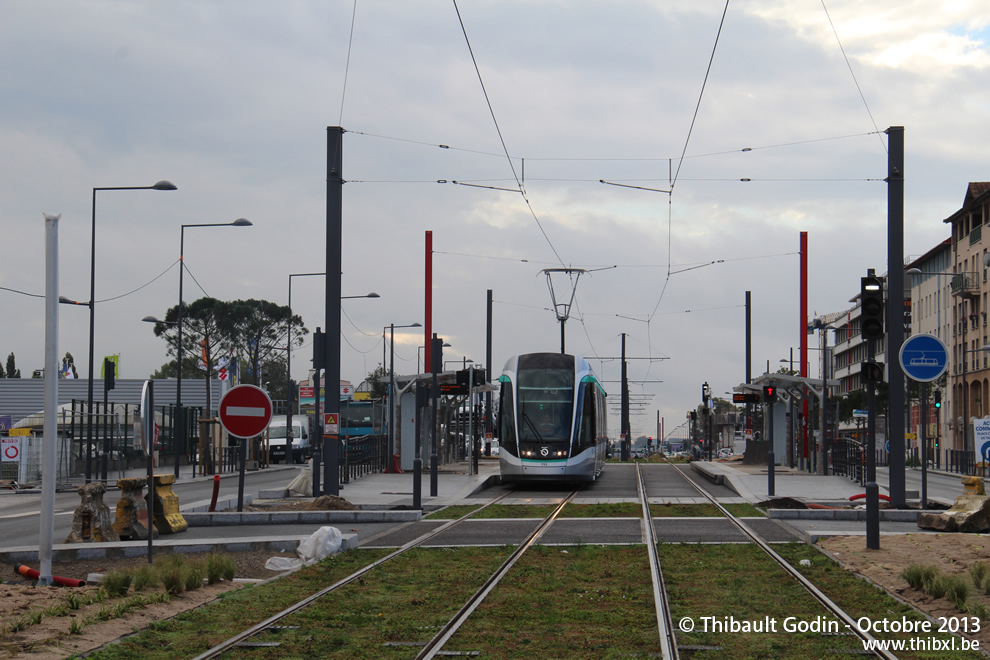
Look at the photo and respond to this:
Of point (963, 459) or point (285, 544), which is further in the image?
point (963, 459)

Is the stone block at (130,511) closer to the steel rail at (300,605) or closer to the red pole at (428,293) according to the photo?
the steel rail at (300,605)

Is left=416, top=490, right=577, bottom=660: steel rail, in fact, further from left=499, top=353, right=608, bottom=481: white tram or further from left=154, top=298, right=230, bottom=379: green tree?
left=154, top=298, right=230, bottom=379: green tree

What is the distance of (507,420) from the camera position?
1131 inches

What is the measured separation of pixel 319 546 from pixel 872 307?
734 cm

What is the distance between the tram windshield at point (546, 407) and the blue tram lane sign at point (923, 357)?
13139 mm

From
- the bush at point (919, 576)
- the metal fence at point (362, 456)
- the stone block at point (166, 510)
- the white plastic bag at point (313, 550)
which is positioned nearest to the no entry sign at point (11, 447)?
the metal fence at point (362, 456)

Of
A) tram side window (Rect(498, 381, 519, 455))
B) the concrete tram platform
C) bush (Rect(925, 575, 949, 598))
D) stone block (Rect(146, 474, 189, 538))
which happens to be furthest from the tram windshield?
bush (Rect(925, 575, 949, 598))

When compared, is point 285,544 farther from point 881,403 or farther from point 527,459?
point 881,403

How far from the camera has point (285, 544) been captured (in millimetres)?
14031

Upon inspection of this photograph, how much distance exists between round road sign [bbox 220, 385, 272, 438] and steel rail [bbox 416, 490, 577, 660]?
12.9 ft

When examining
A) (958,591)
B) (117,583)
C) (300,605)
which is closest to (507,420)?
(117,583)

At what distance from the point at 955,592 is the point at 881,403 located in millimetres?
88782

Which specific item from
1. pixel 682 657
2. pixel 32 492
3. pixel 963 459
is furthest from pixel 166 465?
pixel 682 657

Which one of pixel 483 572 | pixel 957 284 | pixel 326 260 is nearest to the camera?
pixel 483 572
